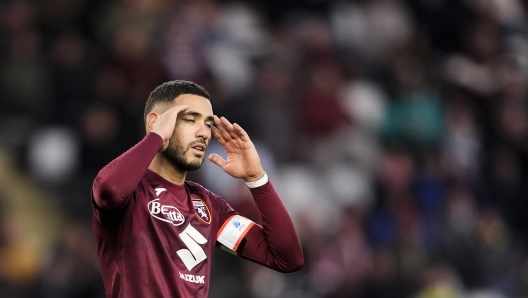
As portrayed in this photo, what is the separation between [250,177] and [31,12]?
6.99 meters

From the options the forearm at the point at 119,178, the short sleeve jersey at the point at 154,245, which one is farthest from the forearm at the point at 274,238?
the forearm at the point at 119,178

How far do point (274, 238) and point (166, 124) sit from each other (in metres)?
0.83

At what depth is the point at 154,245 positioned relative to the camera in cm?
434

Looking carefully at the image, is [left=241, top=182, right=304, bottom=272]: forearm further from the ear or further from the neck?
the ear

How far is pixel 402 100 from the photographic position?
1205cm

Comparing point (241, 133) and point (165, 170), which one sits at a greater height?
point (241, 133)

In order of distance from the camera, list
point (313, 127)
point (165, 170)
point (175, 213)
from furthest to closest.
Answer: point (313, 127) < point (165, 170) < point (175, 213)

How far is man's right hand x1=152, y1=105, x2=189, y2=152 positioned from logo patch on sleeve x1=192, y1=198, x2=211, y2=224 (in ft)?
1.24

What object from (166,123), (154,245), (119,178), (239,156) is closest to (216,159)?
(239,156)

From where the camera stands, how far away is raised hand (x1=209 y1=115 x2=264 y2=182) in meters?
4.80

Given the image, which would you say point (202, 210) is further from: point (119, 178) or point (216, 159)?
point (119, 178)

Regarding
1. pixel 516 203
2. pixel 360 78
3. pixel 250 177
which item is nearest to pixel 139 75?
pixel 360 78

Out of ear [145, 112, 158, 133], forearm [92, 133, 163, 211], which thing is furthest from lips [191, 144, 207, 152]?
forearm [92, 133, 163, 211]

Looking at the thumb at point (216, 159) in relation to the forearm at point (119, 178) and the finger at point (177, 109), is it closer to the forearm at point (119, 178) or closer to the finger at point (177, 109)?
the finger at point (177, 109)
